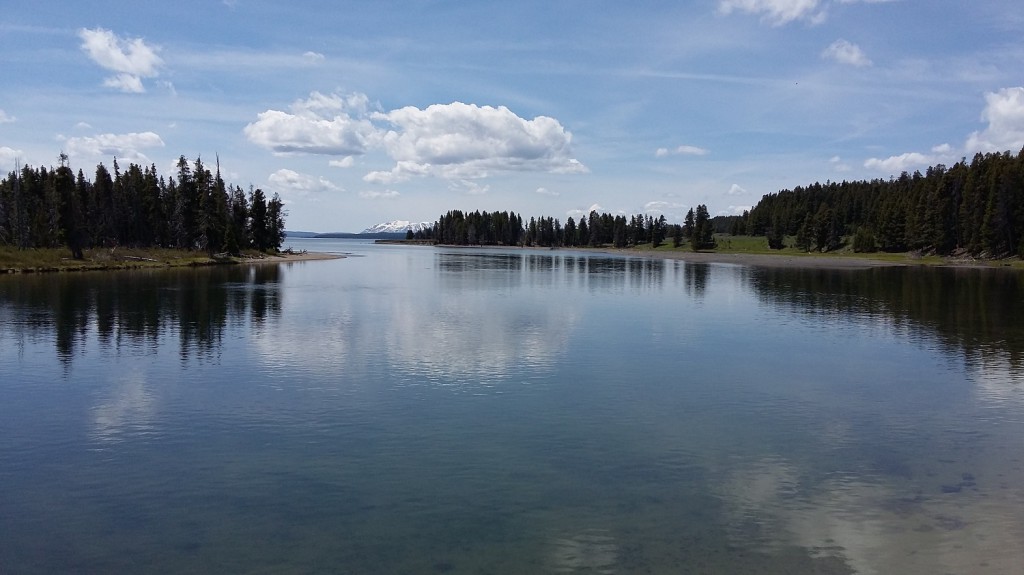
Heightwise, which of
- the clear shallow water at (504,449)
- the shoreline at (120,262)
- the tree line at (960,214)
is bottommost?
the clear shallow water at (504,449)

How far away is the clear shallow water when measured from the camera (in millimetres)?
13836

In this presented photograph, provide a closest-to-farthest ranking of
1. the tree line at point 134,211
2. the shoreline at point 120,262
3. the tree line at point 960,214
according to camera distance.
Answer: the shoreline at point 120,262, the tree line at point 134,211, the tree line at point 960,214

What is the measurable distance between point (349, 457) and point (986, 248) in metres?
174

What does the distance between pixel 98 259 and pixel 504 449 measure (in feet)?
360

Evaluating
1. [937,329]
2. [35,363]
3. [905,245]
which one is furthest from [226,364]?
[905,245]

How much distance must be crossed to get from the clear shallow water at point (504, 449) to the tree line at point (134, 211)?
302 ft

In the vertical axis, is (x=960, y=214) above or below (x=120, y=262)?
above

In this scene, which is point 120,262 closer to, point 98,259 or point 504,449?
point 98,259

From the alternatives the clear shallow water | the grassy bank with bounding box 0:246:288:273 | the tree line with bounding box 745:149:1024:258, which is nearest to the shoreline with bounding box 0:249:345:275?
the grassy bank with bounding box 0:246:288:273

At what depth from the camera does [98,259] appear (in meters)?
106

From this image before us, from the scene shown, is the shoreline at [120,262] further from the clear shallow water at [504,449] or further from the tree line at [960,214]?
the tree line at [960,214]

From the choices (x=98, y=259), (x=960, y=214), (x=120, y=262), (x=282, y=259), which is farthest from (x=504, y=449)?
(x=960, y=214)

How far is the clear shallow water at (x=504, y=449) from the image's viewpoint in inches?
545

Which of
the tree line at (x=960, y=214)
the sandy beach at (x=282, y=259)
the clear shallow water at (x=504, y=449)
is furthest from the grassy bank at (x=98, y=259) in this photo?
the tree line at (x=960, y=214)
